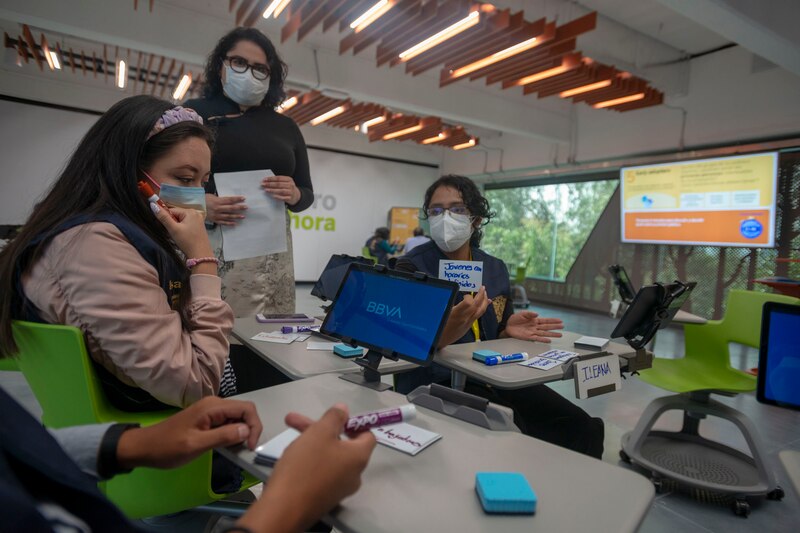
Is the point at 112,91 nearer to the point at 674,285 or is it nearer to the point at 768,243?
the point at 674,285

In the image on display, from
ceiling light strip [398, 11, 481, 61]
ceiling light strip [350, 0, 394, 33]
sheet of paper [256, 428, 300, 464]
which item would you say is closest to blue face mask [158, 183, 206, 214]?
sheet of paper [256, 428, 300, 464]

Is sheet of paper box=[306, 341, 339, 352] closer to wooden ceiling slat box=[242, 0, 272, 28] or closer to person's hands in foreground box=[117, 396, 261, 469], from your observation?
person's hands in foreground box=[117, 396, 261, 469]

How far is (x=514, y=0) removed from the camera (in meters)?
5.12

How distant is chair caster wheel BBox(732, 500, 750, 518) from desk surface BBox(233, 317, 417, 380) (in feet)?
5.77

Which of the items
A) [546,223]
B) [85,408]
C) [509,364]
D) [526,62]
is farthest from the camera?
[546,223]

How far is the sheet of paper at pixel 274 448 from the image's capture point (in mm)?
715

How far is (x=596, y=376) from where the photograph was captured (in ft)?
4.79

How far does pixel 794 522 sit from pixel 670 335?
488 centimetres

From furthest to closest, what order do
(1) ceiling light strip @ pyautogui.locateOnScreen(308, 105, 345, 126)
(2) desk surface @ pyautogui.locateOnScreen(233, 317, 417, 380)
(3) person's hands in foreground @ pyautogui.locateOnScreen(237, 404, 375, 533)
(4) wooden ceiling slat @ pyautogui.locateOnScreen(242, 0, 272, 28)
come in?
(1) ceiling light strip @ pyautogui.locateOnScreen(308, 105, 345, 126)
(4) wooden ceiling slat @ pyautogui.locateOnScreen(242, 0, 272, 28)
(2) desk surface @ pyautogui.locateOnScreen(233, 317, 417, 380)
(3) person's hands in foreground @ pyautogui.locateOnScreen(237, 404, 375, 533)

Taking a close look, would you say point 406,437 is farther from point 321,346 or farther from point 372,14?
point 372,14

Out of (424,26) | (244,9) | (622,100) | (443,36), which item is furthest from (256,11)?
(622,100)

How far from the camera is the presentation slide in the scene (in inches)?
231

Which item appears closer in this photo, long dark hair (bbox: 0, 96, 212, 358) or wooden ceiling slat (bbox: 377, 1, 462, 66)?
long dark hair (bbox: 0, 96, 212, 358)

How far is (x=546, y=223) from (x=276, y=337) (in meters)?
8.57
